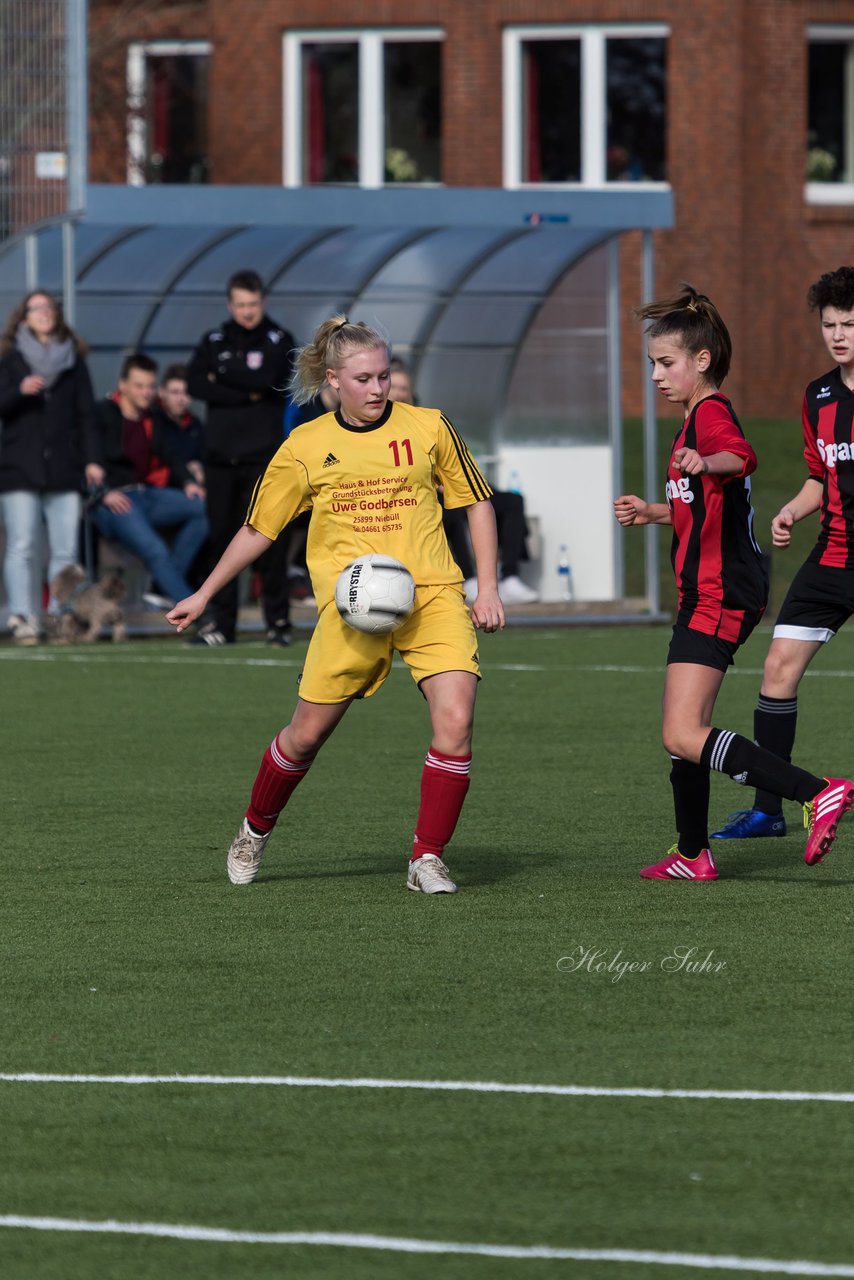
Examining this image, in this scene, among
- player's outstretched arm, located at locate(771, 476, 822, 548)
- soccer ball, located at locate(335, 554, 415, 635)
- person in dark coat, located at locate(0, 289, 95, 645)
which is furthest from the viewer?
person in dark coat, located at locate(0, 289, 95, 645)

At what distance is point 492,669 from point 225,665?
1.68m

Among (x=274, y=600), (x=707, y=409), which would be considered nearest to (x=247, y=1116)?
(x=707, y=409)

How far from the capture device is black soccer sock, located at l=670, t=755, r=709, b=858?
7.01 metres

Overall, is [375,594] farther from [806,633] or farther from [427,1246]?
[427,1246]

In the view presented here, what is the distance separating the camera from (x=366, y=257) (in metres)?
18.6

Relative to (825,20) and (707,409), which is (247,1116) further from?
(825,20)

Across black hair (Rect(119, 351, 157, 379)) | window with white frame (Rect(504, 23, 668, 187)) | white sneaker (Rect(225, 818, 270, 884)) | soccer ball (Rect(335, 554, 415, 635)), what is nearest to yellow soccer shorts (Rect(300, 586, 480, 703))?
soccer ball (Rect(335, 554, 415, 635))

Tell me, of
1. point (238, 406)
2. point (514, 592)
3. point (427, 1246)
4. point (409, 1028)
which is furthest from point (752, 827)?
point (514, 592)

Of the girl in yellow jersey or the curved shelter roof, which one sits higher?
the curved shelter roof

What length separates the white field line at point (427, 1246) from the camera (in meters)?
3.61

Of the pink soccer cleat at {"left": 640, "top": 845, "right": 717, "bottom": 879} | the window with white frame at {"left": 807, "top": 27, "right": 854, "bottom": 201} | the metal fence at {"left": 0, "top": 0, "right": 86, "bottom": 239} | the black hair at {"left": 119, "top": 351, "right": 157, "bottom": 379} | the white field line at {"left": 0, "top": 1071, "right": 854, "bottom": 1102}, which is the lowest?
the pink soccer cleat at {"left": 640, "top": 845, "right": 717, "bottom": 879}

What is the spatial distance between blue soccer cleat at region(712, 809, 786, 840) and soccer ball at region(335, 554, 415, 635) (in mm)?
1800

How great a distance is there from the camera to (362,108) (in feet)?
100
